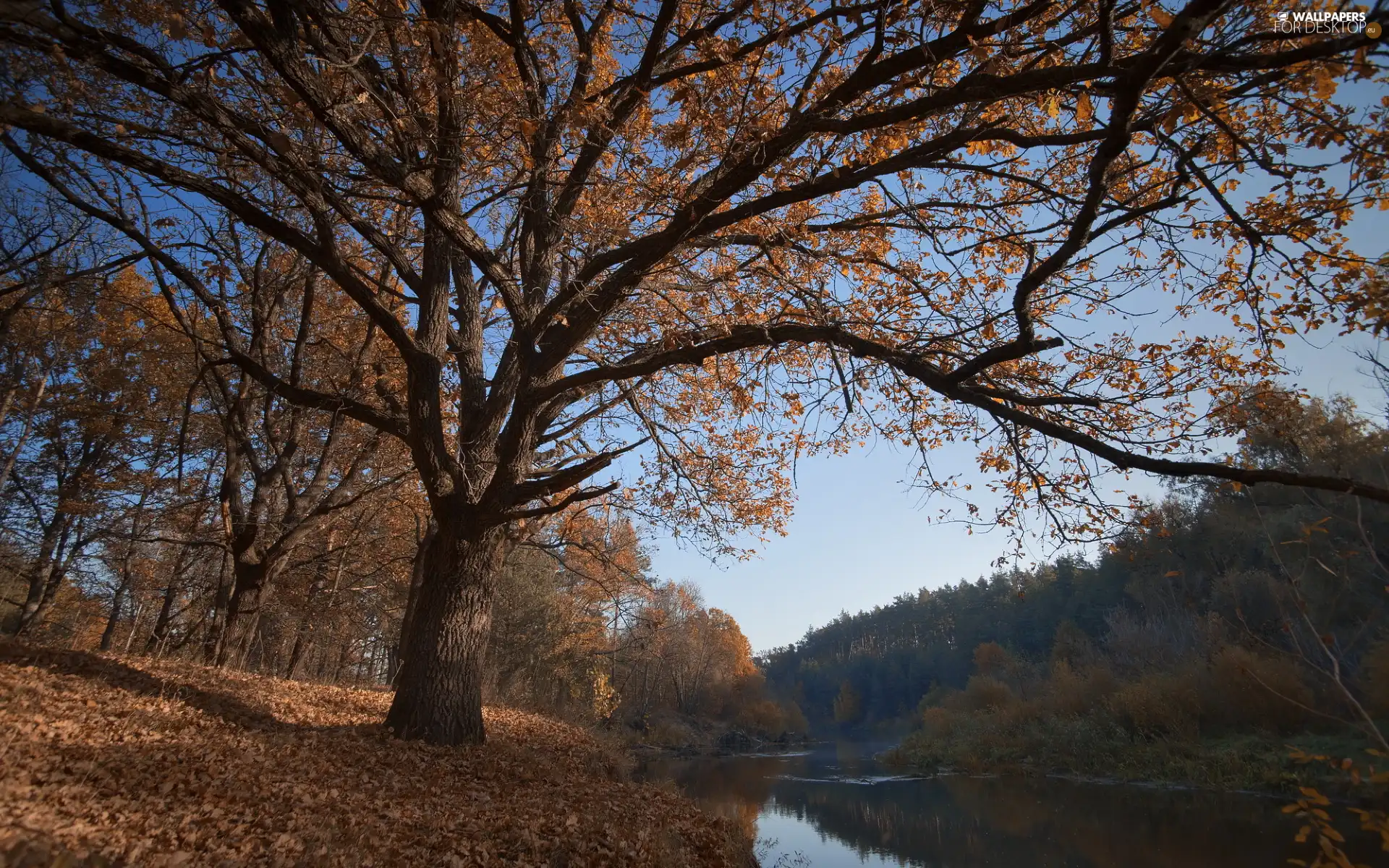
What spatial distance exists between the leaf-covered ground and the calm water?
19.2ft

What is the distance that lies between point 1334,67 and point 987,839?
14.7 metres

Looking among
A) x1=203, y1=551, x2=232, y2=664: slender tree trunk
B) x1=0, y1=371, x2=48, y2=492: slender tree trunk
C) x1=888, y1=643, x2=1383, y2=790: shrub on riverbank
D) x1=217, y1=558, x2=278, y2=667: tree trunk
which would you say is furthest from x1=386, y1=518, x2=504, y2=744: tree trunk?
x1=888, y1=643, x2=1383, y2=790: shrub on riverbank

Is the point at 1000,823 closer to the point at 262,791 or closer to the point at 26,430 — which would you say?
the point at 262,791

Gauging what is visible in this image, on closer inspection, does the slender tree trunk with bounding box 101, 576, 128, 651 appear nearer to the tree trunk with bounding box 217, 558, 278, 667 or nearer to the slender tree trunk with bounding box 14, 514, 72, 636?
the slender tree trunk with bounding box 14, 514, 72, 636

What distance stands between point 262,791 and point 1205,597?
39.9 meters

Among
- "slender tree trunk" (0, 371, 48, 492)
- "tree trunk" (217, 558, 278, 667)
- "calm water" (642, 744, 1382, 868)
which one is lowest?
"calm water" (642, 744, 1382, 868)

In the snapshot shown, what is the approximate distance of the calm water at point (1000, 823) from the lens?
1156cm

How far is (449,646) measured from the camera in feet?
23.2

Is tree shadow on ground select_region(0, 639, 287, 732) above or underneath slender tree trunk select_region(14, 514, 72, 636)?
underneath

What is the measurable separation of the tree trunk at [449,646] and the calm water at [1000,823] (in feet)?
20.6

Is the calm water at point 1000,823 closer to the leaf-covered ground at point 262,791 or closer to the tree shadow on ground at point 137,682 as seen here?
the leaf-covered ground at point 262,791

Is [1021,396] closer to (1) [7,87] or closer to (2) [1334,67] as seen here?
(2) [1334,67]

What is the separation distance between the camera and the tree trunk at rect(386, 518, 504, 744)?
6988 mm

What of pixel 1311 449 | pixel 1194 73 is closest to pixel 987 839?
pixel 1311 449
